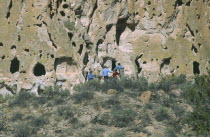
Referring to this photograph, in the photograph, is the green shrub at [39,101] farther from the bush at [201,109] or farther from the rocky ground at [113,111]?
the bush at [201,109]

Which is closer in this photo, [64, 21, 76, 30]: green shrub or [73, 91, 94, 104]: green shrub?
[73, 91, 94, 104]: green shrub

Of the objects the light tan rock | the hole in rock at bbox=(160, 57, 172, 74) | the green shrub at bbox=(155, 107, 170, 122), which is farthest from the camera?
the hole in rock at bbox=(160, 57, 172, 74)

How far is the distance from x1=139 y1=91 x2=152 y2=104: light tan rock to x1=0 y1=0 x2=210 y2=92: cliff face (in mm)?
3677

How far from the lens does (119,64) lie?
1683 centimetres

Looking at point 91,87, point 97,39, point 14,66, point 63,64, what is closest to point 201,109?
point 91,87

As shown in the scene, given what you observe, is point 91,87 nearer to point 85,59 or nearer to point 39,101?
point 39,101

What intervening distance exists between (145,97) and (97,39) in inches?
185

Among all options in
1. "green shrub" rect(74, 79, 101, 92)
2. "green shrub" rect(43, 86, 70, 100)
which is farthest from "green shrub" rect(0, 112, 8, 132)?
"green shrub" rect(74, 79, 101, 92)

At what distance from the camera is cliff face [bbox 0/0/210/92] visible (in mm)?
15109

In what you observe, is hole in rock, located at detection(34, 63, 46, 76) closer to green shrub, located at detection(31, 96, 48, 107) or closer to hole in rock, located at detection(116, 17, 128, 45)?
green shrub, located at detection(31, 96, 48, 107)

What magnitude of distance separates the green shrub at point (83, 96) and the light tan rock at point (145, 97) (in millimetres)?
1429

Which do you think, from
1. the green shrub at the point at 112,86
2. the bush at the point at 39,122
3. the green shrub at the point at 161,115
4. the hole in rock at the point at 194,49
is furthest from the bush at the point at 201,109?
the hole in rock at the point at 194,49

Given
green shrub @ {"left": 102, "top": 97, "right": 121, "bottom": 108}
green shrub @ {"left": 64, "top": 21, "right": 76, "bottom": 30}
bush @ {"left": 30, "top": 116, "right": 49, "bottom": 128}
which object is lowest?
bush @ {"left": 30, "top": 116, "right": 49, "bottom": 128}

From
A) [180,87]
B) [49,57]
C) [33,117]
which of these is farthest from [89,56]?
[33,117]
